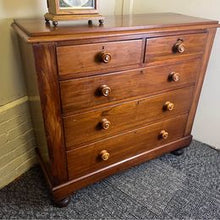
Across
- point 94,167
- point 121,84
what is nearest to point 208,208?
point 94,167

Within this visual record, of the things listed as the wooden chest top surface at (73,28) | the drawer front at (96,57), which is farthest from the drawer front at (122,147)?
the wooden chest top surface at (73,28)

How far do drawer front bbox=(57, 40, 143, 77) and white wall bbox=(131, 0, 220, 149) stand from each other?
26.0 inches

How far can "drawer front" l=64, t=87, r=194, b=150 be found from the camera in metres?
1.06

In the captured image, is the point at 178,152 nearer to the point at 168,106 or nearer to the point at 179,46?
the point at 168,106

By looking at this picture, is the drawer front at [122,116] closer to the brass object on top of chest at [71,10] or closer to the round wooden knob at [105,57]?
the round wooden knob at [105,57]

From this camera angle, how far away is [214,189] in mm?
1358

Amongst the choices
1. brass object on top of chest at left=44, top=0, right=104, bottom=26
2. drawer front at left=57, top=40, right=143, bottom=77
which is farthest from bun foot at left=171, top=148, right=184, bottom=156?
brass object on top of chest at left=44, top=0, right=104, bottom=26

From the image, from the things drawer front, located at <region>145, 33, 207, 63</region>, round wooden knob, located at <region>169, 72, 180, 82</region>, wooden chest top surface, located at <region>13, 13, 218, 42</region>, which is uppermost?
wooden chest top surface, located at <region>13, 13, 218, 42</region>

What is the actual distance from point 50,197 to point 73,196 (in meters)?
0.13

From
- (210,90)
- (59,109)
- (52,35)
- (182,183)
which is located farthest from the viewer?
(210,90)

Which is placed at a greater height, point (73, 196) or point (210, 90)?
point (210, 90)

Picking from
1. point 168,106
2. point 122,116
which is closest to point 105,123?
point 122,116

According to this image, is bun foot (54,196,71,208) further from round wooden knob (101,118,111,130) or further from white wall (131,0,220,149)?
white wall (131,0,220,149)

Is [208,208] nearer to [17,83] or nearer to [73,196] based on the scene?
[73,196]
